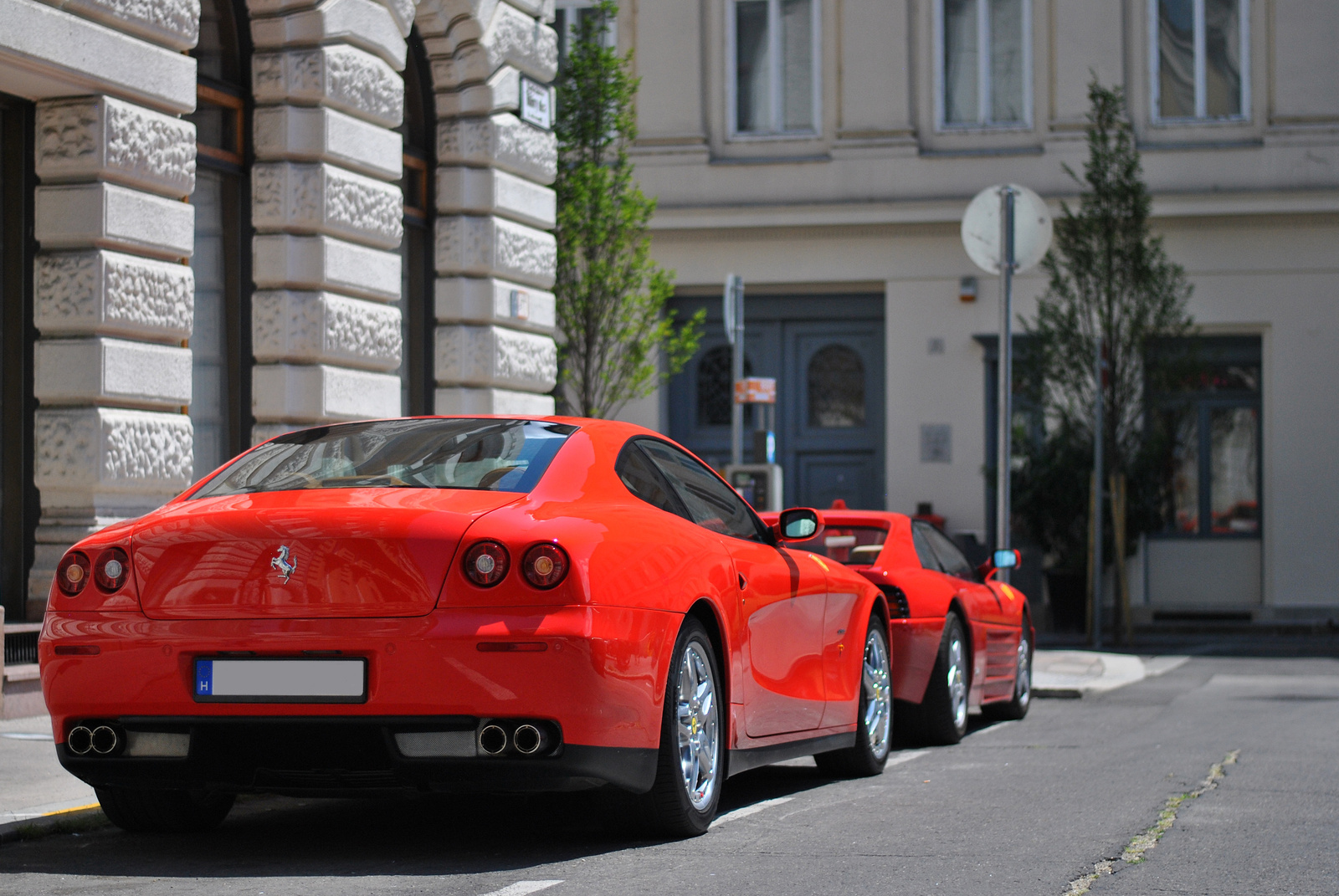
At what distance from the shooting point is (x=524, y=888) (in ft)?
16.1

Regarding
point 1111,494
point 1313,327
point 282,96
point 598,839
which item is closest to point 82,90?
point 282,96

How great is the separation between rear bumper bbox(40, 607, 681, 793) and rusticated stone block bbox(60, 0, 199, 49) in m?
4.98

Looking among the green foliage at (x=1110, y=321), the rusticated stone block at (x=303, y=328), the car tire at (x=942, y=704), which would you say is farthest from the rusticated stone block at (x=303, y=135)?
the green foliage at (x=1110, y=321)

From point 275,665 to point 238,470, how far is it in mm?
1102

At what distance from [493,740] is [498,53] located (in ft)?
29.9

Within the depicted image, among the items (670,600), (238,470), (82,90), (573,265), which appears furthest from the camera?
(573,265)

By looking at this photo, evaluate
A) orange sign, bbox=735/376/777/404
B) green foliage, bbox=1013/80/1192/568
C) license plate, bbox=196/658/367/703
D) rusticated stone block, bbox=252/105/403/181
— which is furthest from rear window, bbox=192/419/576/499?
green foliage, bbox=1013/80/1192/568

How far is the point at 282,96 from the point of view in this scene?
1127cm

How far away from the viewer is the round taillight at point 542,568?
5.20m

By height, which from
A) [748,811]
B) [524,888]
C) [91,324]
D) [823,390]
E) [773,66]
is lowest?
[748,811]

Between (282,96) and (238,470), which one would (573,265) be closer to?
(282,96)

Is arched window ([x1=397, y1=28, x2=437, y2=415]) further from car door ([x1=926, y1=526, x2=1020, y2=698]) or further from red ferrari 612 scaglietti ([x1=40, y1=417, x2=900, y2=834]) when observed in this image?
red ferrari 612 scaglietti ([x1=40, y1=417, x2=900, y2=834])

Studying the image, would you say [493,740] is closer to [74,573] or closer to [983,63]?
[74,573]

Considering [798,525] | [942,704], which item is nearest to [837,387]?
[942,704]
